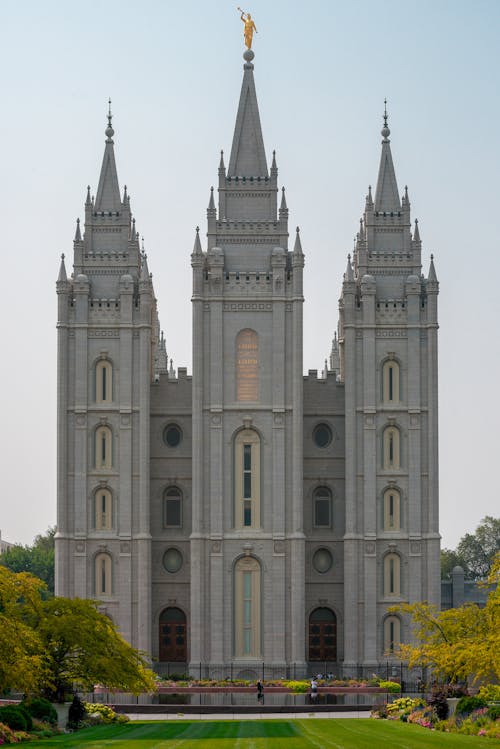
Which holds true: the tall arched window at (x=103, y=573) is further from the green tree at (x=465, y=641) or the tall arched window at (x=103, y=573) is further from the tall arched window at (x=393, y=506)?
the green tree at (x=465, y=641)

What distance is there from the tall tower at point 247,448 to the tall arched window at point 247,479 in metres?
0.05

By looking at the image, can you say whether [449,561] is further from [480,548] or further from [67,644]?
[67,644]

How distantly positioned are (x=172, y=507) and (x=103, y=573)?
5.23m

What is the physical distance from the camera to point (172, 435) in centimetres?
8862

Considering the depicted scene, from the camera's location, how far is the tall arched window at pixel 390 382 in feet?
285

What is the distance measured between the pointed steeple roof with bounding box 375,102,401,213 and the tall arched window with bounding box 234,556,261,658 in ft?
67.1

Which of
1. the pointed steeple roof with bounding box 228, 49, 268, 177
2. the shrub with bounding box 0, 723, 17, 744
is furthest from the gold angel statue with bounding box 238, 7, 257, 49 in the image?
the shrub with bounding box 0, 723, 17, 744

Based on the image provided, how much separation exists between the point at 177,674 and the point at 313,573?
9.20 m

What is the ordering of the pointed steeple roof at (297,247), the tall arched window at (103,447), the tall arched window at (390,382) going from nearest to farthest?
the tall arched window at (103,447) → the pointed steeple roof at (297,247) → the tall arched window at (390,382)

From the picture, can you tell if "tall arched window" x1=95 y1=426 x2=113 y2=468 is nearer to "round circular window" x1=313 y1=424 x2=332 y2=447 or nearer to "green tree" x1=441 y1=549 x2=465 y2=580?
"round circular window" x1=313 y1=424 x2=332 y2=447

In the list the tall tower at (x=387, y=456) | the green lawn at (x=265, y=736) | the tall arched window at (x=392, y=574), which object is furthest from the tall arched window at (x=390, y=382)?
the green lawn at (x=265, y=736)

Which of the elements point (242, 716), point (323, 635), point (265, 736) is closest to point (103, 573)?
point (323, 635)

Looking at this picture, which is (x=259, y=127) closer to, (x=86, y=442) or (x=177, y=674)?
(x=86, y=442)

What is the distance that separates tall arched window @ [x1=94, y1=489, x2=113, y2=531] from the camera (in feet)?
282
